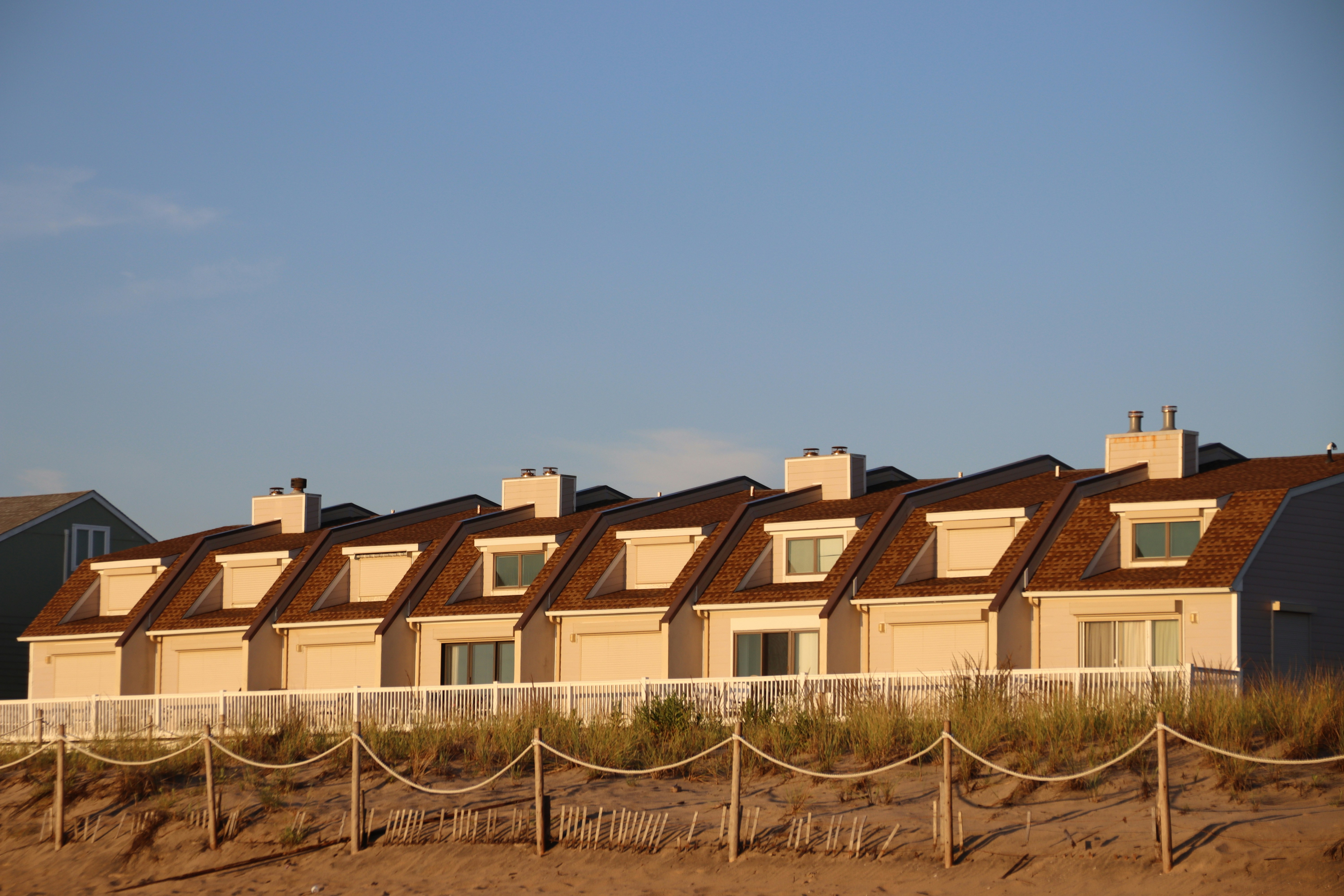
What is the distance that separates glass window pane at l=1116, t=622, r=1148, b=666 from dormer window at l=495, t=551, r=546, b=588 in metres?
15.5

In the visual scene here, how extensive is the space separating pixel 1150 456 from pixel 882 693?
1483 cm

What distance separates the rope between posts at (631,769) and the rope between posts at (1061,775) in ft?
9.90

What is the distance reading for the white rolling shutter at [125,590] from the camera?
48.1 metres

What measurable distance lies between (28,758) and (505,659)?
14.7 metres

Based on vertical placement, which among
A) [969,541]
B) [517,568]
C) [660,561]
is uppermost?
[969,541]

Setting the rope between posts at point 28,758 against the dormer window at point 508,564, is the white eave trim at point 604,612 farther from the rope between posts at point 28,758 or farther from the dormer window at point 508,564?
the rope between posts at point 28,758

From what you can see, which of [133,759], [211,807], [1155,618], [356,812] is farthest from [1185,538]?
[133,759]

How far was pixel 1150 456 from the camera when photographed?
126 feet

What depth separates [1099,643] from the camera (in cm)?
3378

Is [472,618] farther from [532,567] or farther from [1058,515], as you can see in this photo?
[1058,515]

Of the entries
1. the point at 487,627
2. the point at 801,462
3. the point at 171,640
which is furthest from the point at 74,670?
the point at 801,462

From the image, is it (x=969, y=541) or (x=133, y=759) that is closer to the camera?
(x=133, y=759)

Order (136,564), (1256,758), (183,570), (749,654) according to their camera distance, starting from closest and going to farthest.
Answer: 1. (1256,758)
2. (749,654)
3. (183,570)
4. (136,564)

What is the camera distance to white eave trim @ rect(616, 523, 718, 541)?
40.5 m
